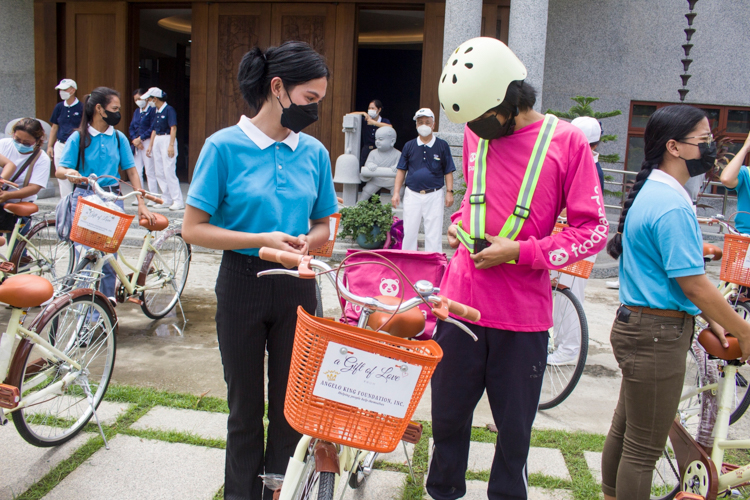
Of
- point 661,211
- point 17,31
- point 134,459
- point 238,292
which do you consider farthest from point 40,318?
point 17,31

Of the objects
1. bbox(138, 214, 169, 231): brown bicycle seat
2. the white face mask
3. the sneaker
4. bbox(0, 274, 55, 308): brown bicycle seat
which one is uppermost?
the white face mask

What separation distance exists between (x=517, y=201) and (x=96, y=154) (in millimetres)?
3802

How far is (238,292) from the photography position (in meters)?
2.24

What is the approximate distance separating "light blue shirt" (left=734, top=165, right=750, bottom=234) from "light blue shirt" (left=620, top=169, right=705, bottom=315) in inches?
103

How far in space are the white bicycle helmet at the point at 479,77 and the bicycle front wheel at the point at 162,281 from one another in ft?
12.1

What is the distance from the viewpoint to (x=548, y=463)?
3184mm

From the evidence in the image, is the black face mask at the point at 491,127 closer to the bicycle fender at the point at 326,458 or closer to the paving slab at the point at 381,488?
the bicycle fender at the point at 326,458

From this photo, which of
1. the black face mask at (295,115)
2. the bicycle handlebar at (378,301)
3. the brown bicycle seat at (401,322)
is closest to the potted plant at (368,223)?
the black face mask at (295,115)

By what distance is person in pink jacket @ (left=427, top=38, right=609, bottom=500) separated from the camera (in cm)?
212

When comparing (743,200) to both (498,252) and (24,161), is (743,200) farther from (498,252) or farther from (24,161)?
(24,161)

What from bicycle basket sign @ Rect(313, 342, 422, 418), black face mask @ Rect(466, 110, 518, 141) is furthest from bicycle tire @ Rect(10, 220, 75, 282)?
bicycle basket sign @ Rect(313, 342, 422, 418)

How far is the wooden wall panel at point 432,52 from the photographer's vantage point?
11.3m

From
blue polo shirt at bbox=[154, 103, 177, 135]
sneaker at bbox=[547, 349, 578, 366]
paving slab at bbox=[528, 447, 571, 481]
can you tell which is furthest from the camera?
blue polo shirt at bbox=[154, 103, 177, 135]

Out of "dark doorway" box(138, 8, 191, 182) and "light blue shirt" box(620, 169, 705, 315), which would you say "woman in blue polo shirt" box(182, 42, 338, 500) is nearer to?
"light blue shirt" box(620, 169, 705, 315)
